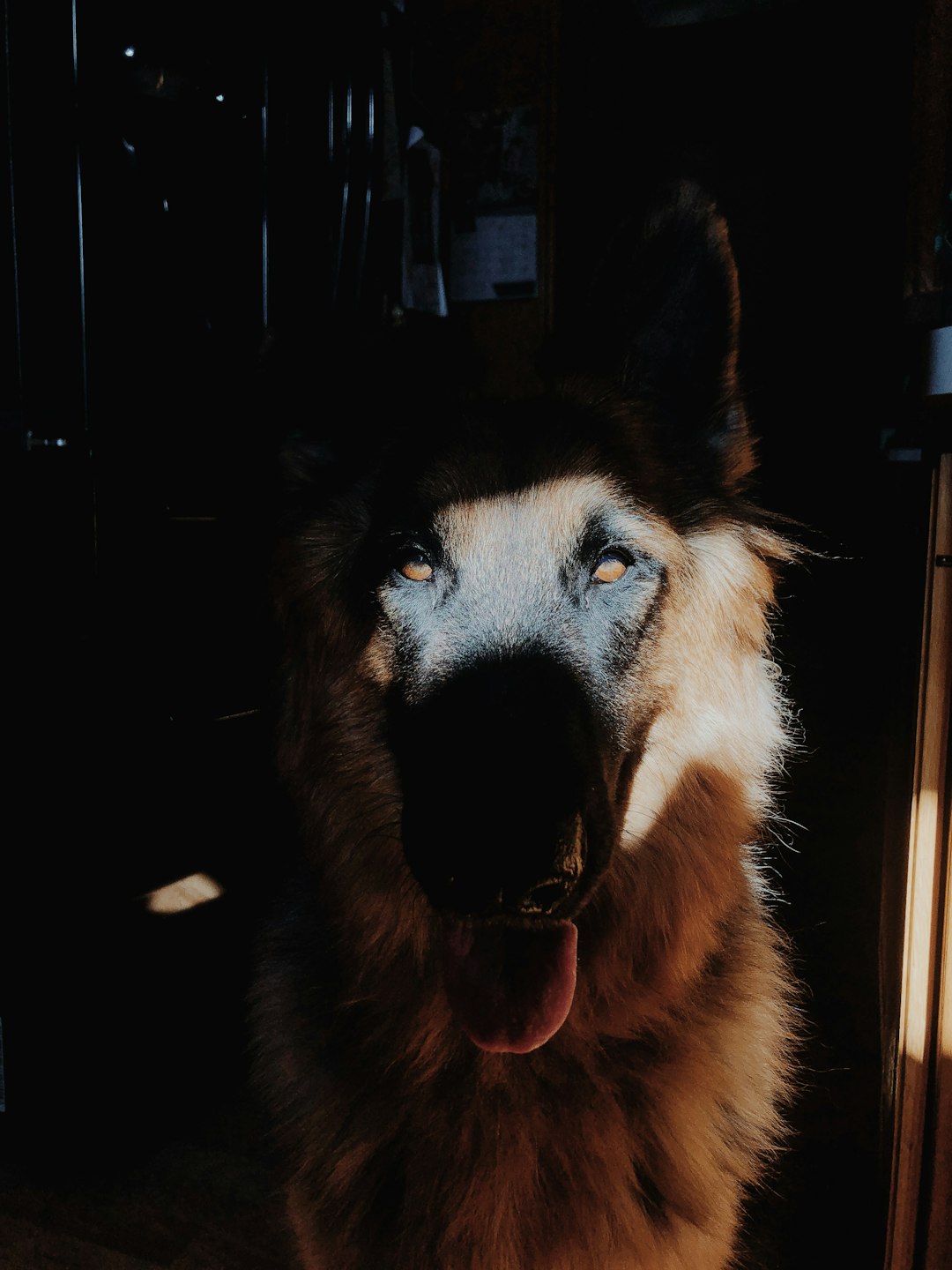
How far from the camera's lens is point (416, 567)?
1426mm

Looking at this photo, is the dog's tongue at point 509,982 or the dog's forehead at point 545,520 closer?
the dog's tongue at point 509,982

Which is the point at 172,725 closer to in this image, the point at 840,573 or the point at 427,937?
the point at 427,937

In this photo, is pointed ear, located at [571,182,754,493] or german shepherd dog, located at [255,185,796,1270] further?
pointed ear, located at [571,182,754,493]

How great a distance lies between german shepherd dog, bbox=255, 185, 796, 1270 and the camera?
4.12 feet

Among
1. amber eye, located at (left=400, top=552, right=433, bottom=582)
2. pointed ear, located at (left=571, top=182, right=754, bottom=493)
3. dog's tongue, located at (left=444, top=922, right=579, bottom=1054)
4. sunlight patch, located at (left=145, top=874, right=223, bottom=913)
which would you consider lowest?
sunlight patch, located at (left=145, top=874, right=223, bottom=913)

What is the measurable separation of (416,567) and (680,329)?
0.63 meters

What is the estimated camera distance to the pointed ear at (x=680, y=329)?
55.3 inches

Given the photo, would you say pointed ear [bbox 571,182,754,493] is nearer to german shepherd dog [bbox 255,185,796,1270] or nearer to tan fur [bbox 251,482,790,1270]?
german shepherd dog [bbox 255,185,796,1270]

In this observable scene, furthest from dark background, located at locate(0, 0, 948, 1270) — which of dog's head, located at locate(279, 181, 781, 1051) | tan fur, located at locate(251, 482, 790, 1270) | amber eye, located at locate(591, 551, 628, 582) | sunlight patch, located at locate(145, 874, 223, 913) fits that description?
amber eye, located at locate(591, 551, 628, 582)

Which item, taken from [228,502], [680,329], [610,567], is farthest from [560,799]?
[228,502]

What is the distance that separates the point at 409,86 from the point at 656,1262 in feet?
10.9

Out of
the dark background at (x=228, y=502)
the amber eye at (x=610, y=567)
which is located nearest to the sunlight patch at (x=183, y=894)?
the dark background at (x=228, y=502)

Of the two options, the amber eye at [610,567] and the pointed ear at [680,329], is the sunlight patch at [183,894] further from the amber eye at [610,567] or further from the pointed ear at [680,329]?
the pointed ear at [680,329]

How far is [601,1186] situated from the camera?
4.17ft
